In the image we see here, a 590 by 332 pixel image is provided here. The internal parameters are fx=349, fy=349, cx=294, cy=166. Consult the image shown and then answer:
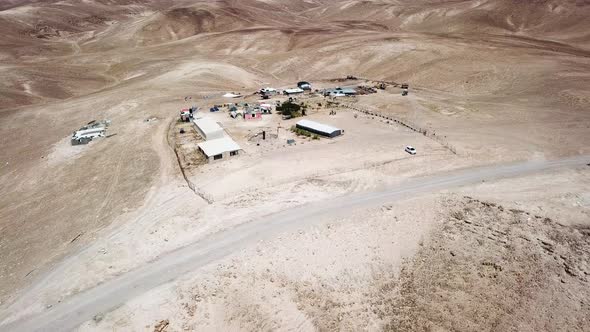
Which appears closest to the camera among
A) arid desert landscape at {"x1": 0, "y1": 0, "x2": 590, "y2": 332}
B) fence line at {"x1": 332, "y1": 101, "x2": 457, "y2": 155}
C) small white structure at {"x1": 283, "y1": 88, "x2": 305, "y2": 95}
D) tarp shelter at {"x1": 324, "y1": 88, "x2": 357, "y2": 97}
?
arid desert landscape at {"x1": 0, "y1": 0, "x2": 590, "y2": 332}

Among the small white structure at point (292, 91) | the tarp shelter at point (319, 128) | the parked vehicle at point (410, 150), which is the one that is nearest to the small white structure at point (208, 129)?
the tarp shelter at point (319, 128)

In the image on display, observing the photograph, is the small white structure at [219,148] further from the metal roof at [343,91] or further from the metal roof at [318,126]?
the metal roof at [343,91]

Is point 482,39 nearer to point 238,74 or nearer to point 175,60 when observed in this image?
point 238,74

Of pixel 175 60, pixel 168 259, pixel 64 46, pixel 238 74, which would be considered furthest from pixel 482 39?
pixel 64 46

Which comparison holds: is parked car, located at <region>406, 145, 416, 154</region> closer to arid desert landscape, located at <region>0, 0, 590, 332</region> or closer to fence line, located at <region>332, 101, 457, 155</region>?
arid desert landscape, located at <region>0, 0, 590, 332</region>

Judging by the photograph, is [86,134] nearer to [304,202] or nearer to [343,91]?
[304,202]

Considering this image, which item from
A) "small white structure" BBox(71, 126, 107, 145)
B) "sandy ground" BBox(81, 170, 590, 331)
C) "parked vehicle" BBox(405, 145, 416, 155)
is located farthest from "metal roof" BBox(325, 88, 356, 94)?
"sandy ground" BBox(81, 170, 590, 331)
